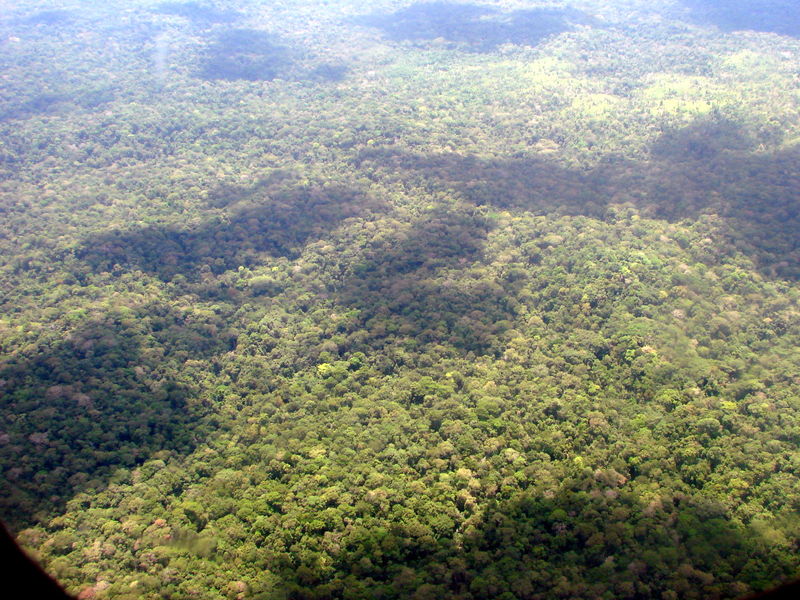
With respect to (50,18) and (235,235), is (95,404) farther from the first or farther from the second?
(50,18)

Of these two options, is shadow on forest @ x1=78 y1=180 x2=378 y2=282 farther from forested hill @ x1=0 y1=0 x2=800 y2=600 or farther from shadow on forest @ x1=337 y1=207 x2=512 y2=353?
shadow on forest @ x1=337 y1=207 x2=512 y2=353

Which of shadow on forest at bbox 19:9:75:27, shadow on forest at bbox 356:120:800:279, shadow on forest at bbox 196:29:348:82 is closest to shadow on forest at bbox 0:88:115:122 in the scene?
shadow on forest at bbox 196:29:348:82

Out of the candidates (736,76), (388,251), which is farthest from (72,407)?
(736,76)

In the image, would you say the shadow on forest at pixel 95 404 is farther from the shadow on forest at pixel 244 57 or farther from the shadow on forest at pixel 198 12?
the shadow on forest at pixel 198 12

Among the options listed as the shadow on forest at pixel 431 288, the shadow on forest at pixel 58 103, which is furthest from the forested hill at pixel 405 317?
the shadow on forest at pixel 58 103

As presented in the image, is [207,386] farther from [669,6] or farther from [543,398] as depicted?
[669,6]

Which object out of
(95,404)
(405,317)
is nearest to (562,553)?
(405,317)
